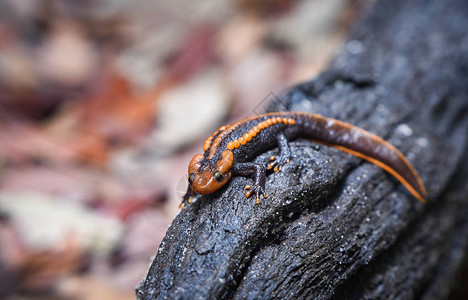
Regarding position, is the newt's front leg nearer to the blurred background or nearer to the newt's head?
the newt's head

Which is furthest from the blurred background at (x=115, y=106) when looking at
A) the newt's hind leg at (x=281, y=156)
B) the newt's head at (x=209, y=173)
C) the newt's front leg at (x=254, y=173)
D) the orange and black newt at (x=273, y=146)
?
the newt's hind leg at (x=281, y=156)

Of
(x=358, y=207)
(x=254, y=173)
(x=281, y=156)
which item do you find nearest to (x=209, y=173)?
(x=254, y=173)

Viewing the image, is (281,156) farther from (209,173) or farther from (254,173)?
(209,173)

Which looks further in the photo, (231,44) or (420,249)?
(231,44)

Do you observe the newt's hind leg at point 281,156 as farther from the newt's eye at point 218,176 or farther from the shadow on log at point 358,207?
the newt's eye at point 218,176

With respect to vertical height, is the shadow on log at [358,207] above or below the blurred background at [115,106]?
below

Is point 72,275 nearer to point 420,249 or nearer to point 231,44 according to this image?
point 420,249

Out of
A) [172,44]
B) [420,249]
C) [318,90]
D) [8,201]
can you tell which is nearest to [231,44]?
[172,44]
